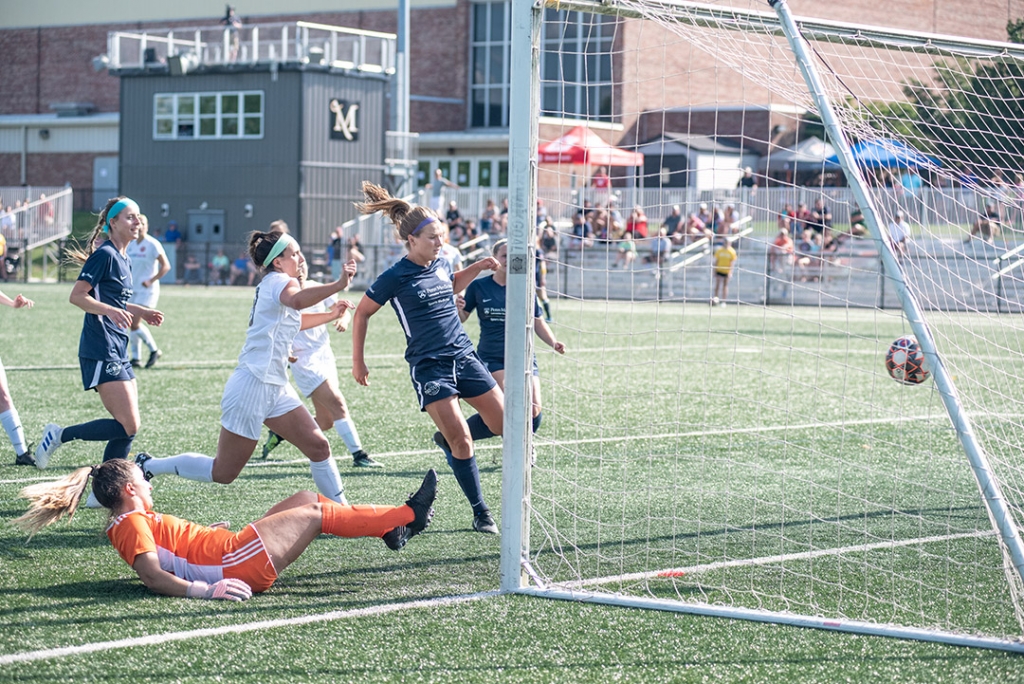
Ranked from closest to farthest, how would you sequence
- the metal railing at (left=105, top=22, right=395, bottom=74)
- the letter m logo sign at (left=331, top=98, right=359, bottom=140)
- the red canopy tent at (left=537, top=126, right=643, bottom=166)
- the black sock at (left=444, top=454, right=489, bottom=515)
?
the black sock at (left=444, top=454, right=489, bottom=515)
the red canopy tent at (left=537, top=126, right=643, bottom=166)
the metal railing at (left=105, top=22, right=395, bottom=74)
the letter m logo sign at (left=331, top=98, right=359, bottom=140)

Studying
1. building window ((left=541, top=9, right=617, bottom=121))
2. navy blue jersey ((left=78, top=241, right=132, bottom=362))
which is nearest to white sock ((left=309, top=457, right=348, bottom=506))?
navy blue jersey ((left=78, top=241, right=132, bottom=362))

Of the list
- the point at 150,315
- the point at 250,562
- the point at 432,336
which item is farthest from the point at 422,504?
the point at 150,315

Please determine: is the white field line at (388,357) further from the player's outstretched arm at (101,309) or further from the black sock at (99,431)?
the player's outstretched arm at (101,309)

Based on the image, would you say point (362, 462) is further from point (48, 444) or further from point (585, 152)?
point (585, 152)

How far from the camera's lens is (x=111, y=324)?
722 cm

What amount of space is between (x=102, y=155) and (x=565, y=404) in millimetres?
43147

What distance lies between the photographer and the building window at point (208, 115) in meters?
39.3

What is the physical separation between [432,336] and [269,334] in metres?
0.93

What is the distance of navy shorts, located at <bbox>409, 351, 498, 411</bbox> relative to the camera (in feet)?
21.8

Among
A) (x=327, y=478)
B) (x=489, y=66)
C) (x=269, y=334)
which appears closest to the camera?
(x=269, y=334)

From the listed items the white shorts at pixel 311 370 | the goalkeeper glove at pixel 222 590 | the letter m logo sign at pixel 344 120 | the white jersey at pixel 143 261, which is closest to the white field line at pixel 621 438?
the white shorts at pixel 311 370

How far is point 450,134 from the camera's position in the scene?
44.7m

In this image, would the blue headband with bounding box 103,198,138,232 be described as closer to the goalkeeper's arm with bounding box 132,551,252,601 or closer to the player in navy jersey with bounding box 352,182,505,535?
the player in navy jersey with bounding box 352,182,505,535

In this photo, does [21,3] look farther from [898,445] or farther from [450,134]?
[898,445]
